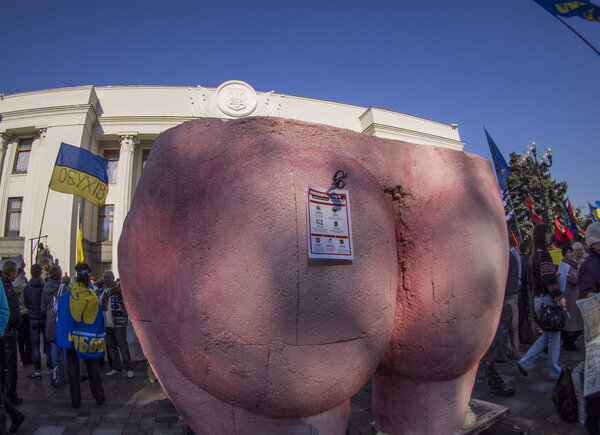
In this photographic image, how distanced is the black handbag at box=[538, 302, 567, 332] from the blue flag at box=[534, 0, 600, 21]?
5.95m

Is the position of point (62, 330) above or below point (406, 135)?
below

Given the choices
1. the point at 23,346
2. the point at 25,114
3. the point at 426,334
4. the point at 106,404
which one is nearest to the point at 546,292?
the point at 426,334

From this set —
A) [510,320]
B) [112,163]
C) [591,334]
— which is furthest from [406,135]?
[591,334]

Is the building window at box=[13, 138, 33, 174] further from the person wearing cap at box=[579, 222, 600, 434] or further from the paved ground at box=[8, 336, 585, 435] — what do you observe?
the person wearing cap at box=[579, 222, 600, 434]

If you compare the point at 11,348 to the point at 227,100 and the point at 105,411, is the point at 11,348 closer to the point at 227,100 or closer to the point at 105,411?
the point at 105,411

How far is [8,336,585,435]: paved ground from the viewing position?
307 centimetres

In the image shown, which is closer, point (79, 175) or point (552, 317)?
point (552, 317)

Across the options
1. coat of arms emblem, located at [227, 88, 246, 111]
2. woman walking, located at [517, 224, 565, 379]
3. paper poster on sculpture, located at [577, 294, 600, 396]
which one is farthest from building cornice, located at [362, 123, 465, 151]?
paper poster on sculpture, located at [577, 294, 600, 396]

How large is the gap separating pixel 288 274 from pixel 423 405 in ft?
4.02

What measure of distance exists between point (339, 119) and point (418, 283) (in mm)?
23696

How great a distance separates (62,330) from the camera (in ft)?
12.9

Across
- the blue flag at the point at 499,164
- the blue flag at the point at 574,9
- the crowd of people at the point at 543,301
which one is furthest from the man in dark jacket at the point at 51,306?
the blue flag at the point at 499,164

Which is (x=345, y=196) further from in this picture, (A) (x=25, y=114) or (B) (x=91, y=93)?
(A) (x=25, y=114)

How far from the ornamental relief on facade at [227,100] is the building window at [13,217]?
38.2ft
